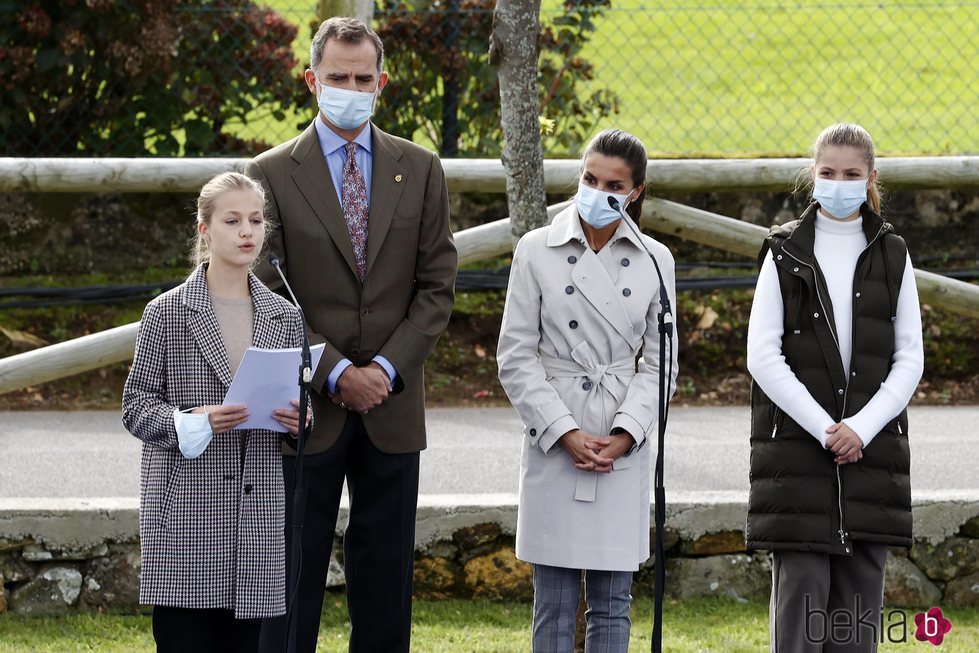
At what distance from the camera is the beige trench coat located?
12.9ft

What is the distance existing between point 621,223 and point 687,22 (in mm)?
5361

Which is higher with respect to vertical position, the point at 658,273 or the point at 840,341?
the point at 658,273

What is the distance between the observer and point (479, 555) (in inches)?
202

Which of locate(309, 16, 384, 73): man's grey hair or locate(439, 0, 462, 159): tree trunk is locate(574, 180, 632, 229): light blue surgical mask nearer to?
locate(309, 16, 384, 73): man's grey hair

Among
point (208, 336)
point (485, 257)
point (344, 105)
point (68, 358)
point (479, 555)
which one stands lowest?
point (479, 555)

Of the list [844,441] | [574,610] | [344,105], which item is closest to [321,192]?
[344,105]

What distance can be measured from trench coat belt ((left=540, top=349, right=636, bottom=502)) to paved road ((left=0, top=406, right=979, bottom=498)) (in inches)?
75.3

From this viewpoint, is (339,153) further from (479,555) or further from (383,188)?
(479,555)

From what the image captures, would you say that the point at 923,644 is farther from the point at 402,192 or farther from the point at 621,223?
the point at 402,192

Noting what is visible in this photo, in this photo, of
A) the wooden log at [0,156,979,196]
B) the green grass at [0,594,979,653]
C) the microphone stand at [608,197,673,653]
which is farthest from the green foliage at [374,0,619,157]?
the microphone stand at [608,197,673,653]

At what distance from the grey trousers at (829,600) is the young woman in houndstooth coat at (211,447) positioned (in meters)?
1.43

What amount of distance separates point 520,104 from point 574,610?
5.21ft

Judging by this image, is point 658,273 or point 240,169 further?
point 240,169

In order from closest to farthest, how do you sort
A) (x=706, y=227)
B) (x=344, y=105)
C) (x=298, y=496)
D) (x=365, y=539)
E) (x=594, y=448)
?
(x=298, y=496), (x=594, y=448), (x=344, y=105), (x=365, y=539), (x=706, y=227)
